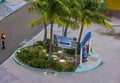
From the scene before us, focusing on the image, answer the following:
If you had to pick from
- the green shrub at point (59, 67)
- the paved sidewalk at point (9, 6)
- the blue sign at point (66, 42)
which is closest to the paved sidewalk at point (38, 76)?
the green shrub at point (59, 67)

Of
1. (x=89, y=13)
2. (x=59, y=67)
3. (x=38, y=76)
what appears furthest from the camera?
(x=59, y=67)

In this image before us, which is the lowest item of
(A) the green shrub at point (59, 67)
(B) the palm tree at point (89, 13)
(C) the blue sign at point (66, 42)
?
(A) the green shrub at point (59, 67)

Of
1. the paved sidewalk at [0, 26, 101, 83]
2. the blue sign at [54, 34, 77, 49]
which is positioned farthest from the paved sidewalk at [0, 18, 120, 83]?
the blue sign at [54, 34, 77, 49]

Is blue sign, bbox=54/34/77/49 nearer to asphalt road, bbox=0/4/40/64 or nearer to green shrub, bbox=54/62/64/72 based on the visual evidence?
green shrub, bbox=54/62/64/72

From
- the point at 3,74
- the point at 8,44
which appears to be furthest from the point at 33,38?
the point at 3,74

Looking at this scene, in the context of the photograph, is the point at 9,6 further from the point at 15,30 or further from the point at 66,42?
the point at 66,42

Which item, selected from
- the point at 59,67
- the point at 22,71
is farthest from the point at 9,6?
the point at 59,67

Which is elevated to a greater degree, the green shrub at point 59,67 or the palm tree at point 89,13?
the palm tree at point 89,13

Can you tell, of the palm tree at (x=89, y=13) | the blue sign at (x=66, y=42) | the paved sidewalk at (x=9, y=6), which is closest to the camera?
the palm tree at (x=89, y=13)

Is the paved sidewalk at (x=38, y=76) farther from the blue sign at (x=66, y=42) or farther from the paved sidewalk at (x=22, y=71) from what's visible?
the blue sign at (x=66, y=42)
